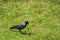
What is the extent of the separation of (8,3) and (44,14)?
1.93m

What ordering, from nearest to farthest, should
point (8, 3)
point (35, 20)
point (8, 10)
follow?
point (35, 20)
point (8, 10)
point (8, 3)

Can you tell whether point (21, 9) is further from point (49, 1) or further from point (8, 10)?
point (49, 1)

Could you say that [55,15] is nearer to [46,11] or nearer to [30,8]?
[46,11]

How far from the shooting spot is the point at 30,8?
1077 cm

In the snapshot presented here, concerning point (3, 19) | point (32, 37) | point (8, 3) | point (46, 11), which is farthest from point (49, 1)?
point (32, 37)

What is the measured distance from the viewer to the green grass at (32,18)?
8367 millimetres

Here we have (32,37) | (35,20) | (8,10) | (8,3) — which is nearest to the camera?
(32,37)

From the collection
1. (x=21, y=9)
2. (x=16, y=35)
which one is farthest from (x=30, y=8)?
(x=16, y=35)

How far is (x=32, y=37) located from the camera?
8219 mm

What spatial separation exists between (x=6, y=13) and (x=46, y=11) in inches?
67.4

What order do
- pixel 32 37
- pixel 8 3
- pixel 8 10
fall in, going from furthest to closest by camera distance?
pixel 8 3 < pixel 8 10 < pixel 32 37

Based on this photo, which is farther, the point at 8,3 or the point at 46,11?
the point at 8,3

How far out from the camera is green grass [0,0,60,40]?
8.37 meters

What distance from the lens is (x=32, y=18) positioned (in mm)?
9812
